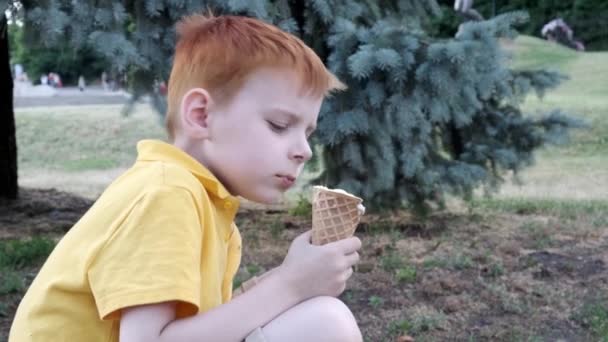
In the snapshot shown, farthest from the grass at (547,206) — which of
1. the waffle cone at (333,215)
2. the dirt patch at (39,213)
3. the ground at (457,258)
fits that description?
the waffle cone at (333,215)

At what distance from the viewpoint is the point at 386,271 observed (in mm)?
4598

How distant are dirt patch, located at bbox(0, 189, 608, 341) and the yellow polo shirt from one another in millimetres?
1961

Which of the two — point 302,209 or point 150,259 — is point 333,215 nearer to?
point 150,259

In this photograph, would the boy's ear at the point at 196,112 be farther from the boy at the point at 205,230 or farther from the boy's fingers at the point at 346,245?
the boy's fingers at the point at 346,245

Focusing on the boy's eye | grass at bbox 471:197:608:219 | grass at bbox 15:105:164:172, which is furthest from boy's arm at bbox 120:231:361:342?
grass at bbox 15:105:164:172

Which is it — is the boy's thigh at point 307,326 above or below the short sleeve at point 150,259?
below

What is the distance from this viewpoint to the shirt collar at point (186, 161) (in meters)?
1.81

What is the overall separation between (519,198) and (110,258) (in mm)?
6476

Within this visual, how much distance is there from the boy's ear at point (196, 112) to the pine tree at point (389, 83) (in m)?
2.88

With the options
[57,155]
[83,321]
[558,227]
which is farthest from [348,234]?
[57,155]

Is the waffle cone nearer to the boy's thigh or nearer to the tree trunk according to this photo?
the boy's thigh

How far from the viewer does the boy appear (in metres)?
1.63

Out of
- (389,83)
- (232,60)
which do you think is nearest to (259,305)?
(232,60)

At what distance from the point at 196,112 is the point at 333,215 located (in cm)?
37
